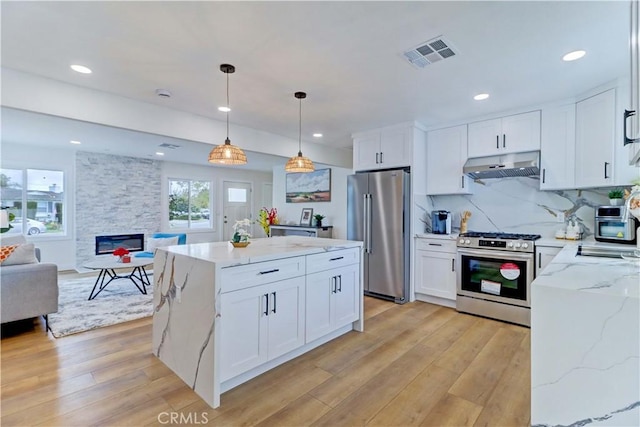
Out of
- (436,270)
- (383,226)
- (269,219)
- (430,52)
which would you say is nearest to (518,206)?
(436,270)

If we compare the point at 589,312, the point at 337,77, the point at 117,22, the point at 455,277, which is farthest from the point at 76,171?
the point at 589,312

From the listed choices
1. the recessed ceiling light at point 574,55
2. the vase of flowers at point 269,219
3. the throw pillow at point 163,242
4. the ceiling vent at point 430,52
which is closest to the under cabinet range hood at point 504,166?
the recessed ceiling light at point 574,55

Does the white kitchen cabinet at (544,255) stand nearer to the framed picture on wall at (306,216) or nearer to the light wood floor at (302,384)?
the light wood floor at (302,384)

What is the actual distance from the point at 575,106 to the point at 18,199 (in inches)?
347

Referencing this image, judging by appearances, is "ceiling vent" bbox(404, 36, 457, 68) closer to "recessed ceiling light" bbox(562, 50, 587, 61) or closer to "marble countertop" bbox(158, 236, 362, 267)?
"recessed ceiling light" bbox(562, 50, 587, 61)

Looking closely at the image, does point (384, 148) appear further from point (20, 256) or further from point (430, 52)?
point (20, 256)

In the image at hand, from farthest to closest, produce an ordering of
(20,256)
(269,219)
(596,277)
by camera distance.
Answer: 1. (269,219)
2. (20,256)
3. (596,277)

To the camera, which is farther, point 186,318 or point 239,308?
point 186,318

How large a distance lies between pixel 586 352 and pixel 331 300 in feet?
6.58

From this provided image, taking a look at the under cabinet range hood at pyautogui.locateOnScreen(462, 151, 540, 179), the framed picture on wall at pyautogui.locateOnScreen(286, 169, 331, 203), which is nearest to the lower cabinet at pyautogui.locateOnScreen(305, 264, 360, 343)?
the under cabinet range hood at pyautogui.locateOnScreen(462, 151, 540, 179)

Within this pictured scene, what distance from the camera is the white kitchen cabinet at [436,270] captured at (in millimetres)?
3932

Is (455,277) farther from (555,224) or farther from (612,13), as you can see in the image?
(612,13)

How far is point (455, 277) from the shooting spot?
3887 millimetres

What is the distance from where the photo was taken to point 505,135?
3697 millimetres
